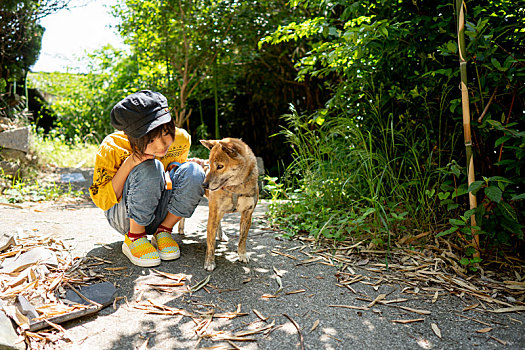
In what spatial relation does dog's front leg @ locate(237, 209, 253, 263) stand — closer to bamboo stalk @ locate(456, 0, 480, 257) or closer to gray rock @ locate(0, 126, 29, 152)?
bamboo stalk @ locate(456, 0, 480, 257)

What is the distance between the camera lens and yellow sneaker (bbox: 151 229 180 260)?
7.76 feet

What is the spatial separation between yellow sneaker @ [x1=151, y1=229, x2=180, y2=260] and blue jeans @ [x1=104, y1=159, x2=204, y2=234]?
0.41ft

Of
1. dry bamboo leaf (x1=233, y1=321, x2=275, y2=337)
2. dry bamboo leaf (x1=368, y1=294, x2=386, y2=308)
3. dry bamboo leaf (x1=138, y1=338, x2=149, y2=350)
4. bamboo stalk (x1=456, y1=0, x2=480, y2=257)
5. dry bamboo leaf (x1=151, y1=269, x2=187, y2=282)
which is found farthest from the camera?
A: dry bamboo leaf (x1=151, y1=269, x2=187, y2=282)

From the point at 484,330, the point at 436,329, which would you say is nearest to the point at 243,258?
the point at 436,329

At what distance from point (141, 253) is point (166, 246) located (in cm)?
18

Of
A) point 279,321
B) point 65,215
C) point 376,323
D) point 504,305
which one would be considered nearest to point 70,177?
point 65,215

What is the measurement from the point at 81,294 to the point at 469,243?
7.96ft

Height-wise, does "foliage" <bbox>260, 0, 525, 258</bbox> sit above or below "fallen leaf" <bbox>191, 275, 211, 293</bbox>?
above

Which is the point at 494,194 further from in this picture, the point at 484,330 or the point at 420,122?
the point at 420,122

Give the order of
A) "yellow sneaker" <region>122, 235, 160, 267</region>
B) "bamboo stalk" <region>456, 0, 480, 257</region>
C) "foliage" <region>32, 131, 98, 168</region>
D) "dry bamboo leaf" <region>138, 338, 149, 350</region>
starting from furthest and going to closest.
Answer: "foliage" <region>32, 131, 98, 168</region> → "yellow sneaker" <region>122, 235, 160, 267</region> → "bamboo stalk" <region>456, 0, 480, 257</region> → "dry bamboo leaf" <region>138, 338, 149, 350</region>

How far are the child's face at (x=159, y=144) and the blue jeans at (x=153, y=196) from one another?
127mm

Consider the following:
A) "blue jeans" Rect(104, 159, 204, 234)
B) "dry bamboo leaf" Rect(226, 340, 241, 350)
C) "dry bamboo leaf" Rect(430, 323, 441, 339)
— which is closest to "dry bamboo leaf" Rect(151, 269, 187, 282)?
"blue jeans" Rect(104, 159, 204, 234)

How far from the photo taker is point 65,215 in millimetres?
3518

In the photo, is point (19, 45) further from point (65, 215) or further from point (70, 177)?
point (65, 215)
